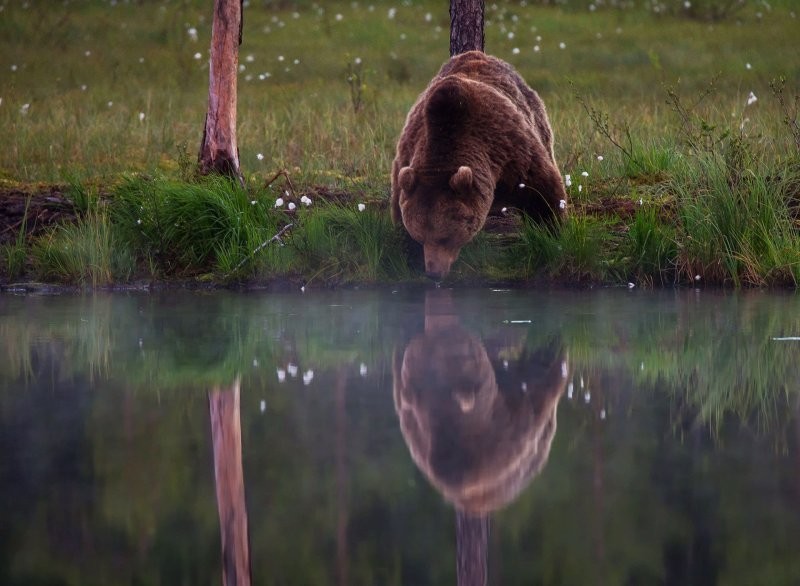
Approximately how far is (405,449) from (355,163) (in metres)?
8.13

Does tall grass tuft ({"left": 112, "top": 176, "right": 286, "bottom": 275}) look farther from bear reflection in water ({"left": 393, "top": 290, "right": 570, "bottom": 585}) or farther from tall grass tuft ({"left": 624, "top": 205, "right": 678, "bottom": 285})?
tall grass tuft ({"left": 624, "top": 205, "right": 678, "bottom": 285})

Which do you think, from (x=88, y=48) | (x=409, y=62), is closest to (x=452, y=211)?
(x=409, y=62)

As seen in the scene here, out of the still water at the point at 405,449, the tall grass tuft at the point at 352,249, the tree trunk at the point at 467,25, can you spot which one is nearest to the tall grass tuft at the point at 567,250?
the tall grass tuft at the point at 352,249

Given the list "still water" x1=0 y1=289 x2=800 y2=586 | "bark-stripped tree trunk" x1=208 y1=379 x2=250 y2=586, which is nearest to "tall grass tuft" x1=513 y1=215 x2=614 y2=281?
"still water" x1=0 y1=289 x2=800 y2=586

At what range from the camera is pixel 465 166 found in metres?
8.77

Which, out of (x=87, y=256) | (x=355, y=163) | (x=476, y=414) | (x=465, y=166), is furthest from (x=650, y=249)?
(x=476, y=414)

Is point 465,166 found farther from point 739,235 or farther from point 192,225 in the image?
point 192,225

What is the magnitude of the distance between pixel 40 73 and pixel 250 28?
5.47 meters

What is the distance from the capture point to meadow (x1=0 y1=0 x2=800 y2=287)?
9.52m

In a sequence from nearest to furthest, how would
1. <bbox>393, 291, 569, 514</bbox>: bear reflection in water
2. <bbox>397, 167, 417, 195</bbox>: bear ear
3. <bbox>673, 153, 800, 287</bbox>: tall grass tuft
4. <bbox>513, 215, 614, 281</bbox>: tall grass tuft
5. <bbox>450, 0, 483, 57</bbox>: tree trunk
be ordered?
1. <bbox>393, 291, 569, 514</bbox>: bear reflection in water
2. <bbox>397, 167, 417, 195</bbox>: bear ear
3. <bbox>673, 153, 800, 287</bbox>: tall grass tuft
4. <bbox>513, 215, 614, 281</bbox>: tall grass tuft
5. <bbox>450, 0, 483, 57</bbox>: tree trunk

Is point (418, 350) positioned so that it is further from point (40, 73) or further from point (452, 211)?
point (40, 73)

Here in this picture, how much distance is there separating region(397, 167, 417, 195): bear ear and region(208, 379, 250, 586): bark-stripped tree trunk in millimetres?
3137

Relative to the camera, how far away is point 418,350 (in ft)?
22.1

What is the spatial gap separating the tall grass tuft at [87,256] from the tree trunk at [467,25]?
4140 millimetres
